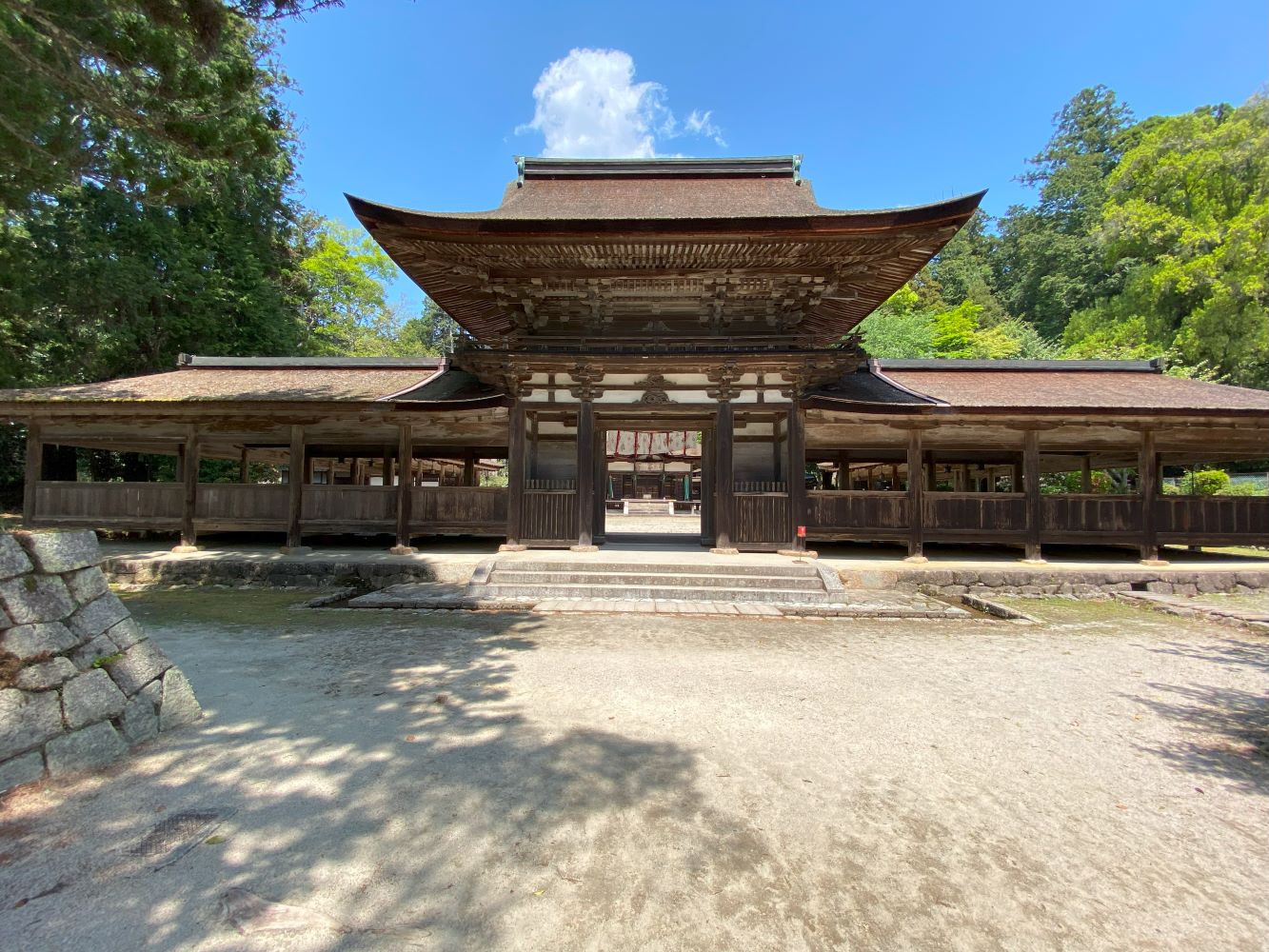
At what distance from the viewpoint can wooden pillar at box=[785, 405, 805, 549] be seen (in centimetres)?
1012

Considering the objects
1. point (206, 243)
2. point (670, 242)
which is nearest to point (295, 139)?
point (206, 243)

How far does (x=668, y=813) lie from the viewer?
2.70 meters

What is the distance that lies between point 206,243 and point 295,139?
7.82m

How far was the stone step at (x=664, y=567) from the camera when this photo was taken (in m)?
8.83

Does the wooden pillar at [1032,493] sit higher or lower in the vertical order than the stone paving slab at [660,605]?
higher

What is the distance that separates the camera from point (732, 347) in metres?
9.98

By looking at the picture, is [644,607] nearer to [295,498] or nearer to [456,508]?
[456,508]

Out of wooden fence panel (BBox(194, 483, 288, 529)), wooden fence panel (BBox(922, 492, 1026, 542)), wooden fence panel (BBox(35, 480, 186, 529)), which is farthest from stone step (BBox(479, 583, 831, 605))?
wooden fence panel (BBox(35, 480, 186, 529))

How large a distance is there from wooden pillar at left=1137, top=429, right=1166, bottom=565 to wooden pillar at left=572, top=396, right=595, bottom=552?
1027cm

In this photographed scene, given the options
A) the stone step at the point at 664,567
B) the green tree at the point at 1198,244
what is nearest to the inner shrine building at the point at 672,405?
the stone step at the point at 664,567

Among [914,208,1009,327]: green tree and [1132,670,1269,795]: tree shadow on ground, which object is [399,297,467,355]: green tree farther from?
[1132,670,1269,795]: tree shadow on ground

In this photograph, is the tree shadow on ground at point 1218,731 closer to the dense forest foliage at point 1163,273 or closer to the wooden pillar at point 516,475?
the wooden pillar at point 516,475

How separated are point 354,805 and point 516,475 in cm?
776

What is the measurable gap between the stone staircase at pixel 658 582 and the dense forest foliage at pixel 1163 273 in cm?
1703
